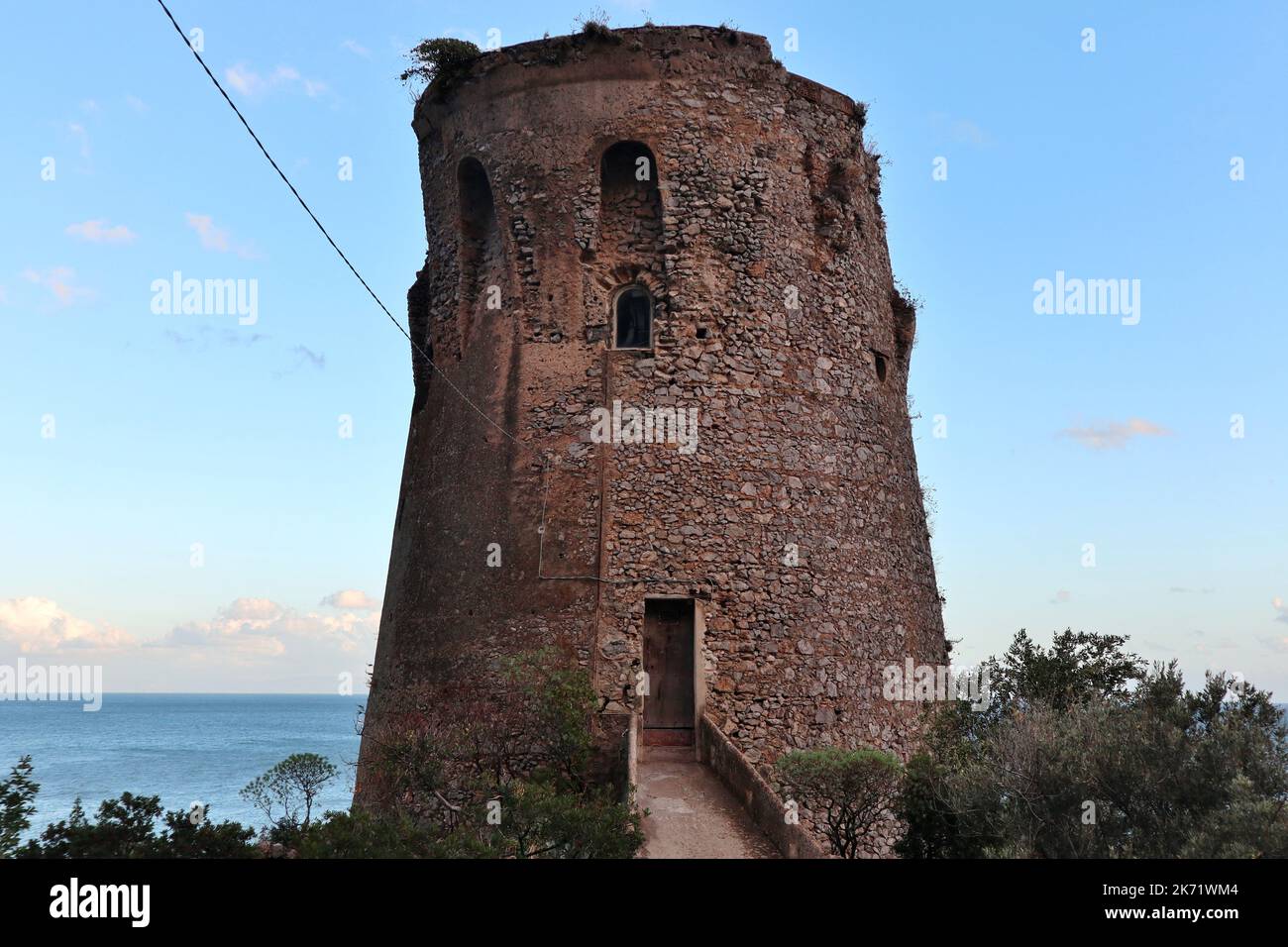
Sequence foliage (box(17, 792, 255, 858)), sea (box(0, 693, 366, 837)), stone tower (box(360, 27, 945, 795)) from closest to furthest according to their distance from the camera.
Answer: foliage (box(17, 792, 255, 858))
stone tower (box(360, 27, 945, 795))
sea (box(0, 693, 366, 837))

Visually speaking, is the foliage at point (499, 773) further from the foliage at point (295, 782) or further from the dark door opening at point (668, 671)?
the dark door opening at point (668, 671)

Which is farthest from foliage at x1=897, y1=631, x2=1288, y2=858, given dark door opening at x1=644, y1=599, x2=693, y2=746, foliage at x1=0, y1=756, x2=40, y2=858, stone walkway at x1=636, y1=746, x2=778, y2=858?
foliage at x1=0, y1=756, x2=40, y2=858

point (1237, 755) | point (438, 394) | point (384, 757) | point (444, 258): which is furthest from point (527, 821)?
point (444, 258)

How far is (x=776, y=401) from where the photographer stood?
1720 centimetres

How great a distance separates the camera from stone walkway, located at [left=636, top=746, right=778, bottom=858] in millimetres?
12891

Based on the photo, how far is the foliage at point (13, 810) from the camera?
9.59 metres

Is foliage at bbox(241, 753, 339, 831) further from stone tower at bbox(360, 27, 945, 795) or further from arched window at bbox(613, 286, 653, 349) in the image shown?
arched window at bbox(613, 286, 653, 349)

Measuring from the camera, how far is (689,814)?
1380cm

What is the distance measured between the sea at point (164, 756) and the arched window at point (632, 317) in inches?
316

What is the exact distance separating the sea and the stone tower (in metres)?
5.29

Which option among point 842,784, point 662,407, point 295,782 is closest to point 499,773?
point 295,782

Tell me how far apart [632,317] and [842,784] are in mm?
7464

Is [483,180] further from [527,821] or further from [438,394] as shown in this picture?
[527,821]
